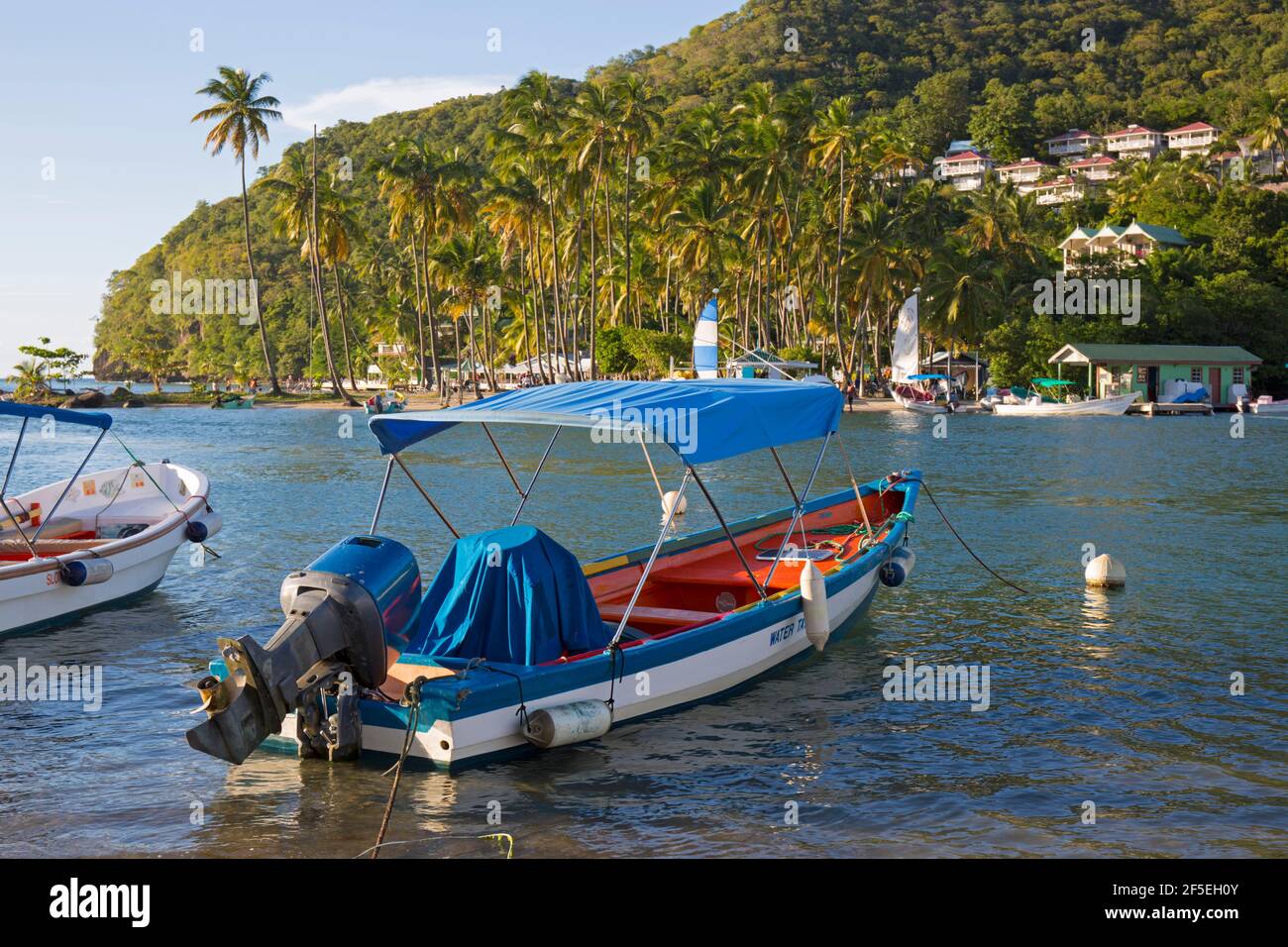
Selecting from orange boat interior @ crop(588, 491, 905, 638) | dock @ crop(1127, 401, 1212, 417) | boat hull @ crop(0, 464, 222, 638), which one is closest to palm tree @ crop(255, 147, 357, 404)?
dock @ crop(1127, 401, 1212, 417)

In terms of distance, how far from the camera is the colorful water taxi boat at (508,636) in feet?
31.8

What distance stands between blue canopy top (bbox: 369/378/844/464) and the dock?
6607 centimetres

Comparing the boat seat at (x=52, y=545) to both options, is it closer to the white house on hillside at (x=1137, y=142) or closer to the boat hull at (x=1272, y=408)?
the boat hull at (x=1272, y=408)

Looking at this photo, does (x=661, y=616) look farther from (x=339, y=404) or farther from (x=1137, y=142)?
(x=1137, y=142)

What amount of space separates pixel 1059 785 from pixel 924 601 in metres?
7.91

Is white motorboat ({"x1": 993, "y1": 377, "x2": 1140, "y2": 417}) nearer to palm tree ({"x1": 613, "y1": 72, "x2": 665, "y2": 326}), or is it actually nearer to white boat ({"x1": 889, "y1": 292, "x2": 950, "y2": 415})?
white boat ({"x1": 889, "y1": 292, "x2": 950, "y2": 415})

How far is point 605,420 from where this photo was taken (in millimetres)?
11375

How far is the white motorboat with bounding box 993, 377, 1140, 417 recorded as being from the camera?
236ft

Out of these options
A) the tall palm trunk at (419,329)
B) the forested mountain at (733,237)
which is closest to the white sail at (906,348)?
the forested mountain at (733,237)

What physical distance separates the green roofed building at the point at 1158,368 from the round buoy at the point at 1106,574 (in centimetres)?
6093

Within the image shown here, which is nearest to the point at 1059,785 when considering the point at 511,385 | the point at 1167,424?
the point at 1167,424

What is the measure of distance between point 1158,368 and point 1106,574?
64894 millimetres

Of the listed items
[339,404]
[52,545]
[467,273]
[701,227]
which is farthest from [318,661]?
[339,404]

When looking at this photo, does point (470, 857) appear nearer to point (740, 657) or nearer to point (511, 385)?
point (740, 657)
